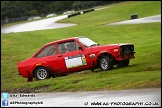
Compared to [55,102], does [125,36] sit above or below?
above

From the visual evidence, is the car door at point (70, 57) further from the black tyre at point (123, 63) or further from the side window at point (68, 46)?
the black tyre at point (123, 63)

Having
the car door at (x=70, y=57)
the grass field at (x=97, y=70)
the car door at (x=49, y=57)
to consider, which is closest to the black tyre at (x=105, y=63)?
the grass field at (x=97, y=70)

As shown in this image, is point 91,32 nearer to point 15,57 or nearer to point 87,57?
point 15,57

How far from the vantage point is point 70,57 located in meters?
16.8

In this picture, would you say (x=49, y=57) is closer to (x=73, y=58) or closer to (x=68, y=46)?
(x=68, y=46)

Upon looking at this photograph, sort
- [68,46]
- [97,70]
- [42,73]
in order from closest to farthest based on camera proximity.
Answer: [68,46] < [42,73] < [97,70]

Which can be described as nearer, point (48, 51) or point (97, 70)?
point (48, 51)

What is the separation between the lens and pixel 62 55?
16891 millimetres

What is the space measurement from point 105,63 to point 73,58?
4.24 feet

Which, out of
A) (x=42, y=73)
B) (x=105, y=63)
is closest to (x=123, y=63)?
(x=105, y=63)

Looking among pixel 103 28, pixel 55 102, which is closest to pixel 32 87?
pixel 55 102

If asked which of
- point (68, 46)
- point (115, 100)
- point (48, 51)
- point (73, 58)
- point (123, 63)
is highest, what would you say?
point (68, 46)

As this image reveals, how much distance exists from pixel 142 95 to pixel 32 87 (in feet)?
18.1

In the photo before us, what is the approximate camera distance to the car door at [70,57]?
1666 cm
